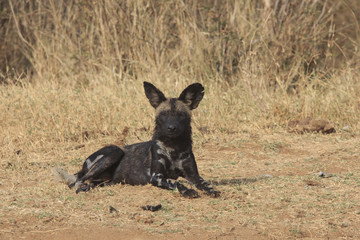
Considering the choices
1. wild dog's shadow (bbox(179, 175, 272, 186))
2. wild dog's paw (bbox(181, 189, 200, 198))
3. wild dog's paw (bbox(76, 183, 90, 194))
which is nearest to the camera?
wild dog's paw (bbox(181, 189, 200, 198))

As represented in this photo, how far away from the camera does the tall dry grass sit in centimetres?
841

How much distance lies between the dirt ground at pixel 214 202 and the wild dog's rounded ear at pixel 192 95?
33.4 inches

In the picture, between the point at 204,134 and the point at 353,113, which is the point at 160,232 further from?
the point at 353,113

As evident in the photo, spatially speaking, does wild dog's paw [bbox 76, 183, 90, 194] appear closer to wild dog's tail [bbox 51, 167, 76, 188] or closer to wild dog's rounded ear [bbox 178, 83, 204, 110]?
wild dog's tail [bbox 51, 167, 76, 188]

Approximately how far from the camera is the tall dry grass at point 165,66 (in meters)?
8.41

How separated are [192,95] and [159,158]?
2.36ft

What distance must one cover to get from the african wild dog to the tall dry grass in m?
1.96

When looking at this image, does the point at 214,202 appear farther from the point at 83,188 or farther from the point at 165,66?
the point at 165,66

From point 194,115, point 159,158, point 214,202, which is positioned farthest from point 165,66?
point 214,202

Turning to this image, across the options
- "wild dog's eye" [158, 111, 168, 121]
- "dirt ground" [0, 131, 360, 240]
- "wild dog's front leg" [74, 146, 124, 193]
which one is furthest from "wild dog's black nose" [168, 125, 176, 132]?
"wild dog's front leg" [74, 146, 124, 193]

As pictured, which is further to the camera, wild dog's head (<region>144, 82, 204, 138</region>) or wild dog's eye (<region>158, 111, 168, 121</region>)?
wild dog's eye (<region>158, 111, 168, 121</region>)

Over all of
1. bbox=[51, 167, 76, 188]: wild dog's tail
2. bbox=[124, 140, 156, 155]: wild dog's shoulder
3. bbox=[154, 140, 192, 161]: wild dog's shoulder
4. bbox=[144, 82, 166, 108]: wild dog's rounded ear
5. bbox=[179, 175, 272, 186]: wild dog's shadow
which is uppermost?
bbox=[144, 82, 166, 108]: wild dog's rounded ear

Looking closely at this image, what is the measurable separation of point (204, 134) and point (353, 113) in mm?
2295

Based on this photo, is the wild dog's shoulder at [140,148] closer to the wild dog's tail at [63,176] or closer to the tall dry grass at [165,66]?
the wild dog's tail at [63,176]
